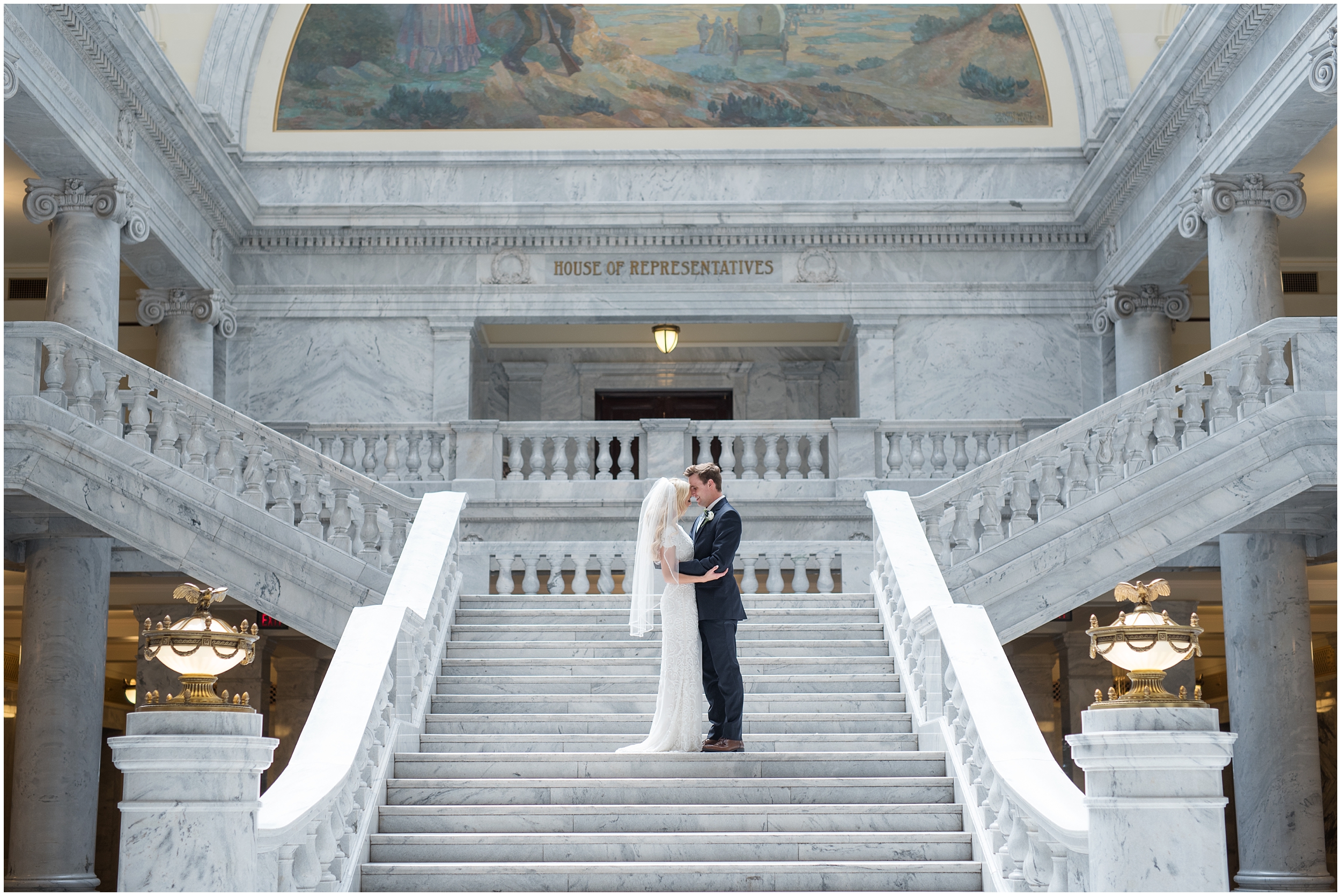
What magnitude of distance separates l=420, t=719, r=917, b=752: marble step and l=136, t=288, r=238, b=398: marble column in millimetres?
9574

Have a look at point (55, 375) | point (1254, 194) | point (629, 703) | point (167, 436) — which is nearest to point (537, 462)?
point (167, 436)

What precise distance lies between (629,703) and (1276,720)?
24.1ft

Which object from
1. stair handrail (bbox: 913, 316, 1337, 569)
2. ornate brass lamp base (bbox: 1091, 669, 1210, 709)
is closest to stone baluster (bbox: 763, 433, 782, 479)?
stair handrail (bbox: 913, 316, 1337, 569)

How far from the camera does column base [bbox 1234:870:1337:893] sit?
531 inches

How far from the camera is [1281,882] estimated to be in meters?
13.5

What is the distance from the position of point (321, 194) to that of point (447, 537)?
9026mm

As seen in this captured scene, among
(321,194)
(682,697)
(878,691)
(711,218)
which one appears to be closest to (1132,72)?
(711,218)

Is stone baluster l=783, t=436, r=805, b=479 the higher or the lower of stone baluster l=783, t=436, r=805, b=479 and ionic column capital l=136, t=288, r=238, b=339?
the lower

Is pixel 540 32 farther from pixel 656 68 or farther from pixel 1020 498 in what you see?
pixel 1020 498

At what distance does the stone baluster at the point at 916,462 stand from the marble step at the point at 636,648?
Result: 5263mm

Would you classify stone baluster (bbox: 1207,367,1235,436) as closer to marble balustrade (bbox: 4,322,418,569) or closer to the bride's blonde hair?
the bride's blonde hair

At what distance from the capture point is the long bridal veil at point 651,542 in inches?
343

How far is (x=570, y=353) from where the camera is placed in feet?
71.7

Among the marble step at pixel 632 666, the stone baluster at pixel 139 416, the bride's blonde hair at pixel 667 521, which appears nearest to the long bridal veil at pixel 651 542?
the bride's blonde hair at pixel 667 521
